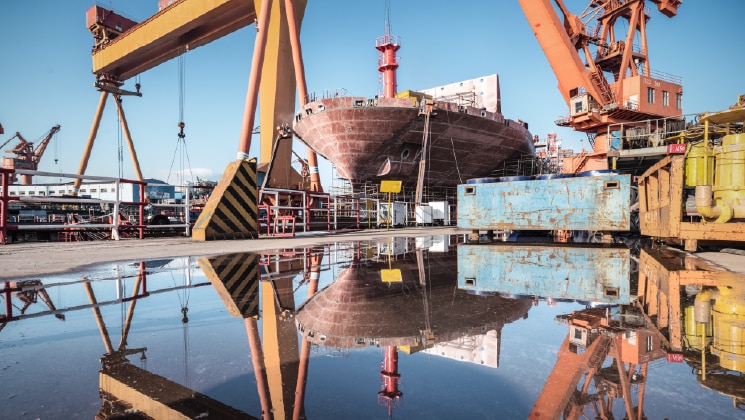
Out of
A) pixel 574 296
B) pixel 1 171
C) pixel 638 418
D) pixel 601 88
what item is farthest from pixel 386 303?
pixel 601 88

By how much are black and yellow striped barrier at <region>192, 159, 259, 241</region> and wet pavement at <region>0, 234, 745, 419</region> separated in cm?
453

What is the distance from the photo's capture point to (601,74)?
20.9 metres

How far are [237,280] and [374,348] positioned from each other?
6.25 feet

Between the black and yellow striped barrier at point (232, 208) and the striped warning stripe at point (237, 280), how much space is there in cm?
293

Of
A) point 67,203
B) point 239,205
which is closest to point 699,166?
point 239,205

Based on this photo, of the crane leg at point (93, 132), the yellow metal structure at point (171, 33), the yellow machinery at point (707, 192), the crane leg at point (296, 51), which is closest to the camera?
the yellow machinery at point (707, 192)

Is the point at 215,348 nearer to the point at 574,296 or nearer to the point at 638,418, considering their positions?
the point at 638,418

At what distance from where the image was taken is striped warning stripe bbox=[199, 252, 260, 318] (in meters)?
2.19

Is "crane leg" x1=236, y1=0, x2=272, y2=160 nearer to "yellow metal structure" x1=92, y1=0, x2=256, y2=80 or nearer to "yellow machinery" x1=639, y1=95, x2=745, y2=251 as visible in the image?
"yellow metal structure" x1=92, y1=0, x2=256, y2=80

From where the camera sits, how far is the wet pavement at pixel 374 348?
3.44 feet

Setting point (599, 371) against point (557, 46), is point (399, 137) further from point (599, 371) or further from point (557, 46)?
point (599, 371)

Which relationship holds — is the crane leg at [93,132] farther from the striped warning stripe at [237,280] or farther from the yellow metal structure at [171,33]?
the striped warning stripe at [237,280]

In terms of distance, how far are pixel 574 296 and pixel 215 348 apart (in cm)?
205

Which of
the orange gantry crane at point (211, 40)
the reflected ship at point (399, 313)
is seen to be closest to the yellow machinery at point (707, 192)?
the reflected ship at point (399, 313)
